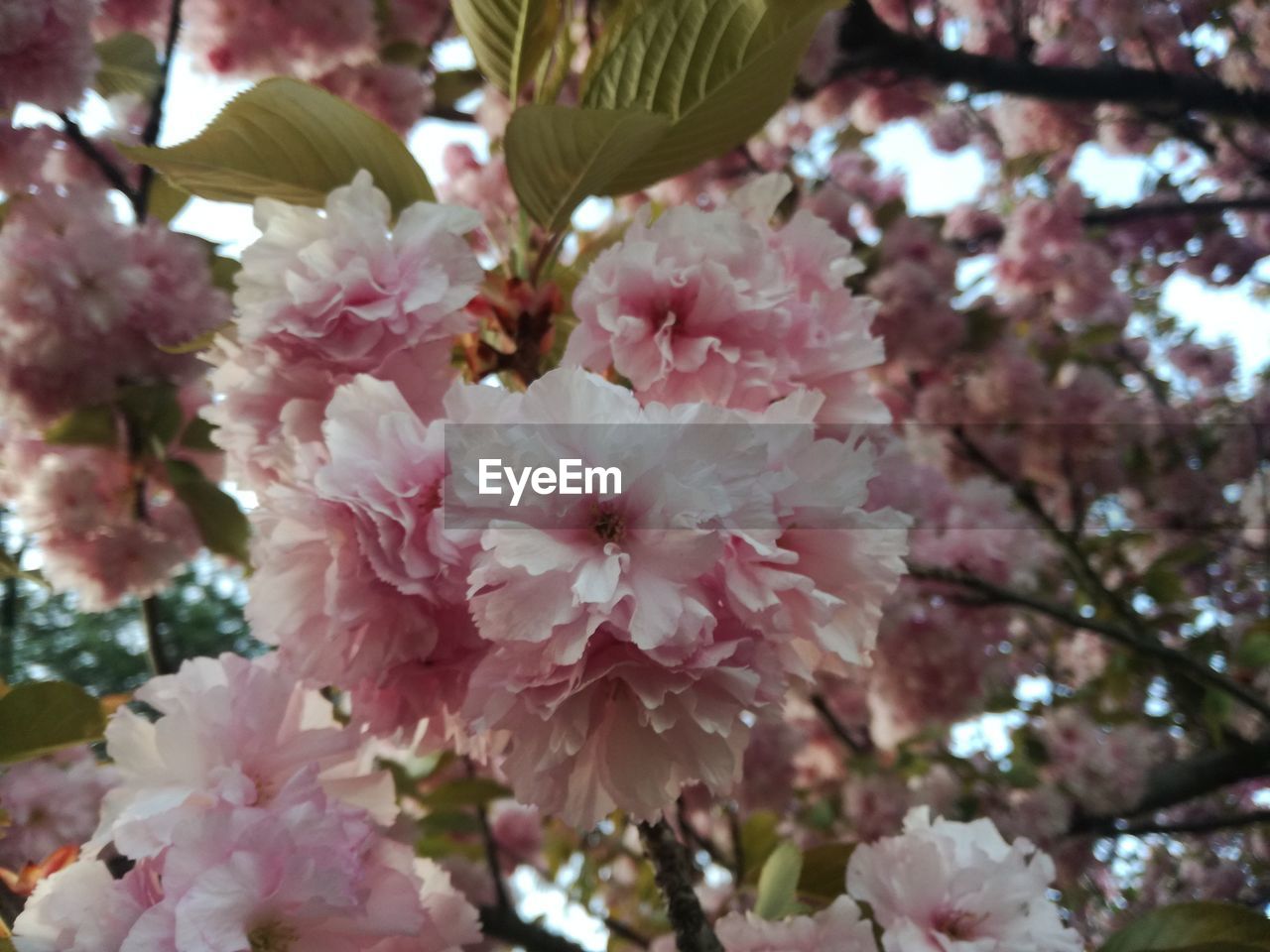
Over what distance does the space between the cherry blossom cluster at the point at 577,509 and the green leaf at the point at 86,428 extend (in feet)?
2.55

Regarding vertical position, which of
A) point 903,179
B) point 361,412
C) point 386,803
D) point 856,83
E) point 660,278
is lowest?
point 386,803

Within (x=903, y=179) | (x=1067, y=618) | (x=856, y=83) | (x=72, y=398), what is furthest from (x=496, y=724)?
(x=903, y=179)

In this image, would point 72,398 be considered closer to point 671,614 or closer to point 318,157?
point 318,157

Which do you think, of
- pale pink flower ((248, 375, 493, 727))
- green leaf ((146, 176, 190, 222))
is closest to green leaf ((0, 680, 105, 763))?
pale pink flower ((248, 375, 493, 727))

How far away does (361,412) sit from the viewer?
20.0 inches

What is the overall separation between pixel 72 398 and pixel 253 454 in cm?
82

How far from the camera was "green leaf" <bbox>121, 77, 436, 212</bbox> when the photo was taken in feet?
2.11

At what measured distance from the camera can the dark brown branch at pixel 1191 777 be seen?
168cm

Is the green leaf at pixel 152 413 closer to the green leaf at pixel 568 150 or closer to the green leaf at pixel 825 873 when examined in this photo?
the green leaf at pixel 568 150

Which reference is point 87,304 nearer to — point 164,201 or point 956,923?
point 164,201

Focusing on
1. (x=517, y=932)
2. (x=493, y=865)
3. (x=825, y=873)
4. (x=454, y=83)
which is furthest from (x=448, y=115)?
(x=825, y=873)

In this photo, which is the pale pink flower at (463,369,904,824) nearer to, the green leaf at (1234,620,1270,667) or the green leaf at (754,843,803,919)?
the green leaf at (754,843,803,919)

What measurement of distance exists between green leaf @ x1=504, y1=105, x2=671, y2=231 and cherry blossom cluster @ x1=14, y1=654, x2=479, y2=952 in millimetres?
391

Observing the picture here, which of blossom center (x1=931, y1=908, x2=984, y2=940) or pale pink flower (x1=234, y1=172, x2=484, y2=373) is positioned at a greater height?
pale pink flower (x1=234, y1=172, x2=484, y2=373)
